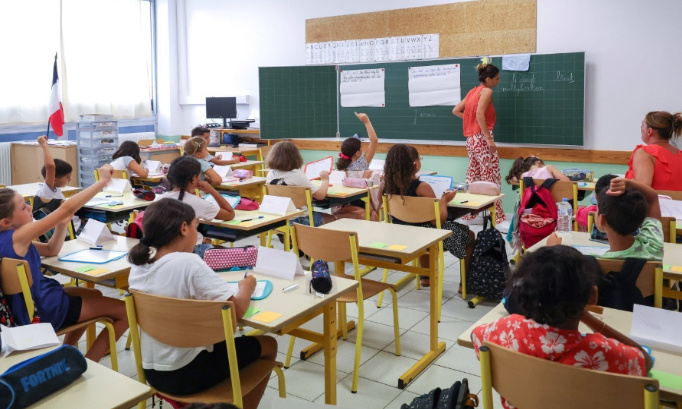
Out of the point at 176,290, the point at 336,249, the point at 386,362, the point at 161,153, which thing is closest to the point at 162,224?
the point at 176,290

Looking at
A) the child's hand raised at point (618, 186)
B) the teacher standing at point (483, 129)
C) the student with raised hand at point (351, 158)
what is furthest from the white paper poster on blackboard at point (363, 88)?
the child's hand raised at point (618, 186)

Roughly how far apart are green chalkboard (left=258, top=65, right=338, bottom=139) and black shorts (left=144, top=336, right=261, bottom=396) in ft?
20.9

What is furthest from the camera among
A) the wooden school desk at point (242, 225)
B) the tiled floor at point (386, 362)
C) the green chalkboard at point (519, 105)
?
the green chalkboard at point (519, 105)

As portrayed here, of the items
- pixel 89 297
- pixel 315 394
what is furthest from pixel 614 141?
pixel 89 297

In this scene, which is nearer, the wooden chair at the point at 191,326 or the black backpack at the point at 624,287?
the wooden chair at the point at 191,326

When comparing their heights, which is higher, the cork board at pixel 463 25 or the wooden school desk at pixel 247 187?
the cork board at pixel 463 25

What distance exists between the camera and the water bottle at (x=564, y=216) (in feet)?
13.2

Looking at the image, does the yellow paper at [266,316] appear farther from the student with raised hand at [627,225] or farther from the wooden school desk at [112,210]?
the wooden school desk at [112,210]

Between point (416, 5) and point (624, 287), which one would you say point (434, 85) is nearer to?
point (416, 5)

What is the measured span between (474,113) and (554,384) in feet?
18.6

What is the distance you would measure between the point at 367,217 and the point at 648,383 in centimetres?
396

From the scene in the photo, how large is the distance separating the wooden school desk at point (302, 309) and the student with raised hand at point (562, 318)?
2.85 ft

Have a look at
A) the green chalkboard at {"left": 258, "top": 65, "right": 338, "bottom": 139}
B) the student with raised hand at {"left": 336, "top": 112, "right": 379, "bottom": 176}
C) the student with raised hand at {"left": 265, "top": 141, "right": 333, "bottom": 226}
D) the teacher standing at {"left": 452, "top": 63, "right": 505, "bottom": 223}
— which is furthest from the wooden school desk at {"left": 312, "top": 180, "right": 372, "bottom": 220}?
the green chalkboard at {"left": 258, "top": 65, "right": 338, "bottom": 139}

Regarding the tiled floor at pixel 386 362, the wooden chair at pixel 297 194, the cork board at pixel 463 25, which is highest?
the cork board at pixel 463 25
